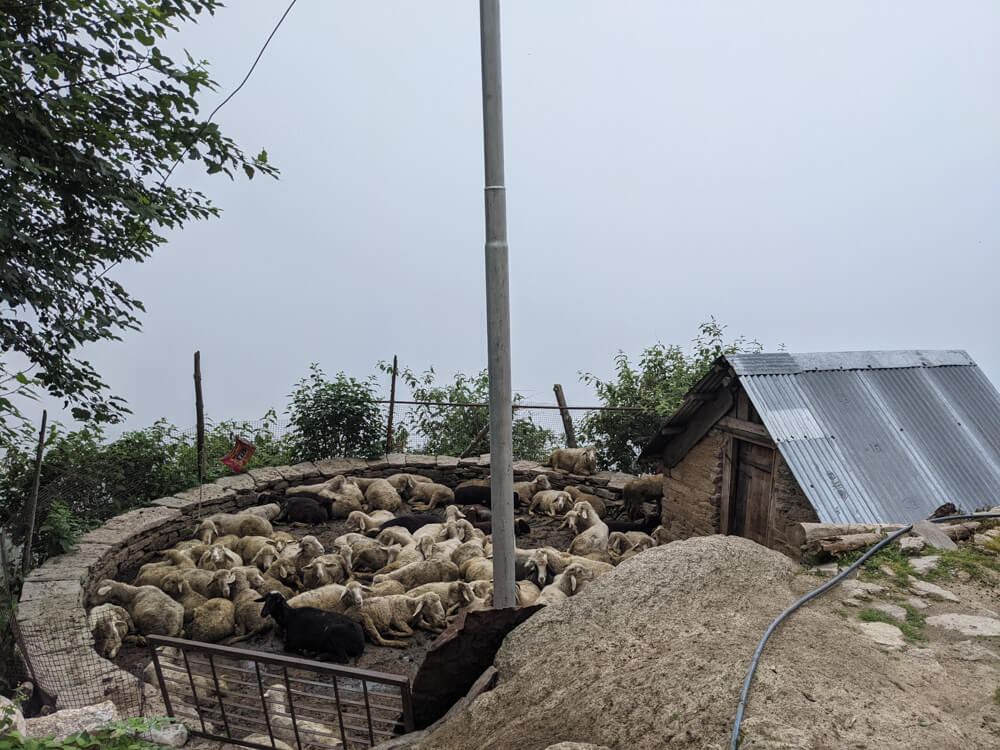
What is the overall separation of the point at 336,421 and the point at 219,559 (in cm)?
554

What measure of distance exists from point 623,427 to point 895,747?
494 inches

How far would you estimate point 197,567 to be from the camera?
992 centimetres

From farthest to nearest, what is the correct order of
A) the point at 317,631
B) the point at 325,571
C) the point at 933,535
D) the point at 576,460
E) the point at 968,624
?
the point at 576,460 → the point at 325,571 → the point at 317,631 → the point at 933,535 → the point at 968,624

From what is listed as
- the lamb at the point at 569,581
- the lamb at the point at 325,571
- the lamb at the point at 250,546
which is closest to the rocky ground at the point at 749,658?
the lamb at the point at 569,581

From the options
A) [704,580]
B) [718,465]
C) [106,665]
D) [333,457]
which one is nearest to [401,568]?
[106,665]

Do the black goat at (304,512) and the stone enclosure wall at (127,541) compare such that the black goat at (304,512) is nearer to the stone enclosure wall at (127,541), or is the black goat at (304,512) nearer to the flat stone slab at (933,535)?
the stone enclosure wall at (127,541)

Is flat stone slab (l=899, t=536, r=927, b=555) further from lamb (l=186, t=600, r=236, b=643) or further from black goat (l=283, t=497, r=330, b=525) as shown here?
black goat (l=283, t=497, r=330, b=525)

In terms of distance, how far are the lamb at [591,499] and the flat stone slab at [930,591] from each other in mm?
8091

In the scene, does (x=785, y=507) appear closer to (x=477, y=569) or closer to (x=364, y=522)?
→ (x=477, y=569)

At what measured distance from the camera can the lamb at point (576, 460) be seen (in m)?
14.8

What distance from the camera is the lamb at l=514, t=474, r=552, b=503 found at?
1410 cm

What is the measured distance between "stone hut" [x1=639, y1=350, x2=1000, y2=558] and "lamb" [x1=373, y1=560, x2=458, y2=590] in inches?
144

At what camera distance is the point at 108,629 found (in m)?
7.94

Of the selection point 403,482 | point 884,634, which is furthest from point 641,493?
point 884,634
